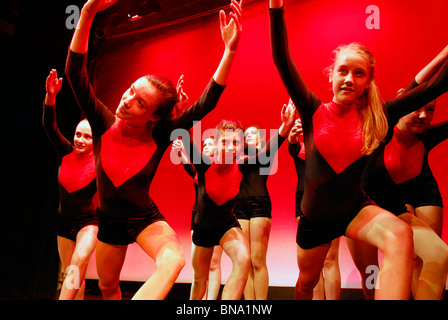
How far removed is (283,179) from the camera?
4738 mm

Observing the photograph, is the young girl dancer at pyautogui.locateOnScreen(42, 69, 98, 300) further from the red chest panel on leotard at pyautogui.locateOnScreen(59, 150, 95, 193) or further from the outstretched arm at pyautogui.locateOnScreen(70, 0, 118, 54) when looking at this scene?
the outstretched arm at pyautogui.locateOnScreen(70, 0, 118, 54)

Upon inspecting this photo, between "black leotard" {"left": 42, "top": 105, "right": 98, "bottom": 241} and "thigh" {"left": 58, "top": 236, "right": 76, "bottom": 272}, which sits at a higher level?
"black leotard" {"left": 42, "top": 105, "right": 98, "bottom": 241}

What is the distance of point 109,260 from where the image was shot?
241 cm

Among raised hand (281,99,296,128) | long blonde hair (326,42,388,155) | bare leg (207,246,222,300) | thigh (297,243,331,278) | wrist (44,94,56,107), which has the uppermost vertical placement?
wrist (44,94,56,107)

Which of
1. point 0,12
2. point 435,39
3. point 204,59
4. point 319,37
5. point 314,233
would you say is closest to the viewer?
point 314,233

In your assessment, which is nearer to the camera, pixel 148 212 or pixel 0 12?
pixel 148 212

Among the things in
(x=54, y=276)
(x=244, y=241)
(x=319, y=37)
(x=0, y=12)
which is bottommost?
(x=54, y=276)

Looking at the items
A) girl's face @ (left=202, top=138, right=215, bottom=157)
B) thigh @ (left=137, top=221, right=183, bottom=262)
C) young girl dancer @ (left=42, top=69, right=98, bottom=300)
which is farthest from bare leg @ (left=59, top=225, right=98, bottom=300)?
girl's face @ (left=202, top=138, right=215, bottom=157)

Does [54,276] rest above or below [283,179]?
below

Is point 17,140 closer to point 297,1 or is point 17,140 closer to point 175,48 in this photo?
point 175,48

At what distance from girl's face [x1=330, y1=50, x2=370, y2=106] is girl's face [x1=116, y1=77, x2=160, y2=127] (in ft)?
3.72

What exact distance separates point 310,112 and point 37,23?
414 centimetres

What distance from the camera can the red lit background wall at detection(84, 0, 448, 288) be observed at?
4.03 metres

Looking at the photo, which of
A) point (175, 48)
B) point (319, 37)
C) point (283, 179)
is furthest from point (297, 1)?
point (283, 179)
